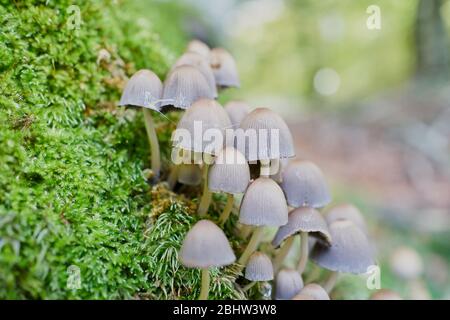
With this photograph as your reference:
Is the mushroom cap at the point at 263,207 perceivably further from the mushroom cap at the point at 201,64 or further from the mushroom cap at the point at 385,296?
the mushroom cap at the point at 385,296

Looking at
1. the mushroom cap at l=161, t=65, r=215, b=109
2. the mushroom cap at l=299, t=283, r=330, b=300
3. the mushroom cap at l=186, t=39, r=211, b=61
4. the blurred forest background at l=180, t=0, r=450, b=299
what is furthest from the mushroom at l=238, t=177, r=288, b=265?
the blurred forest background at l=180, t=0, r=450, b=299

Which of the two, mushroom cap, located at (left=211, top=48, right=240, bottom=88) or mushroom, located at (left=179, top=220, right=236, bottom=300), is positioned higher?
mushroom cap, located at (left=211, top=48, right=240, bottom=88)

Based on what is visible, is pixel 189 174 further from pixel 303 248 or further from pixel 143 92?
pixel 303 248

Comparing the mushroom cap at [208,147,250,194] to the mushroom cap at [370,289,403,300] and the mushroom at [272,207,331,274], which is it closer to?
the mushroom at [272,207,331,274]

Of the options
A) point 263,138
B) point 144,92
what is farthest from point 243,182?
point 144,92

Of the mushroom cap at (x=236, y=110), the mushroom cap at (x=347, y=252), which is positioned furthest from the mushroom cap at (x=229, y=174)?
the mushroom cap at (x=347, y=252)

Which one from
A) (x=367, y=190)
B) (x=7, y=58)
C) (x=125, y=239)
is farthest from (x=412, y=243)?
(x=7, y=58)
